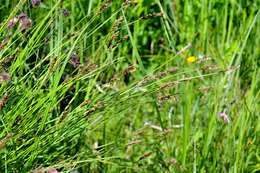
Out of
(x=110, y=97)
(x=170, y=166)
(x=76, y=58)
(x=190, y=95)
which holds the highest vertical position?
(x=76, y=58)

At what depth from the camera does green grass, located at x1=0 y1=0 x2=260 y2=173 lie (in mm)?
1883

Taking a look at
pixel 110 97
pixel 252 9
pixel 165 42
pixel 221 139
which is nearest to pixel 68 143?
pixel 110 97

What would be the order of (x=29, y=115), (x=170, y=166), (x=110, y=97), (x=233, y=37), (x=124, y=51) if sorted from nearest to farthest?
(x=29, y=115)
(x=110, y=97)
(x=170, y=166)
(x=124, y=51)
(x=233, y=37)

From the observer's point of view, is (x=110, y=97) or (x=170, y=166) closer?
(x=110, y=97)

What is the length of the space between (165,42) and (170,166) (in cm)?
106

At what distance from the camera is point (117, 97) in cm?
199

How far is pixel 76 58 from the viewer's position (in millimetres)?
2037

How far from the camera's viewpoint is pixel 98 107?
1910mm

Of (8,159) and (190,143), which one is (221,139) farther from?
(8,159)

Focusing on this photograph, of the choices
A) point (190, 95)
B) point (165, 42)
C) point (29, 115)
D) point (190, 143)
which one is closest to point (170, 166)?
point (190, 143)

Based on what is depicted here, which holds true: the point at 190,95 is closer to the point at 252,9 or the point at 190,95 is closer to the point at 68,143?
the point at 68,143

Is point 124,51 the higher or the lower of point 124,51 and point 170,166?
the higher

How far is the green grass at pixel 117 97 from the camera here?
1.88m

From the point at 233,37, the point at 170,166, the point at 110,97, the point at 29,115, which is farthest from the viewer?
the point at 233,37
